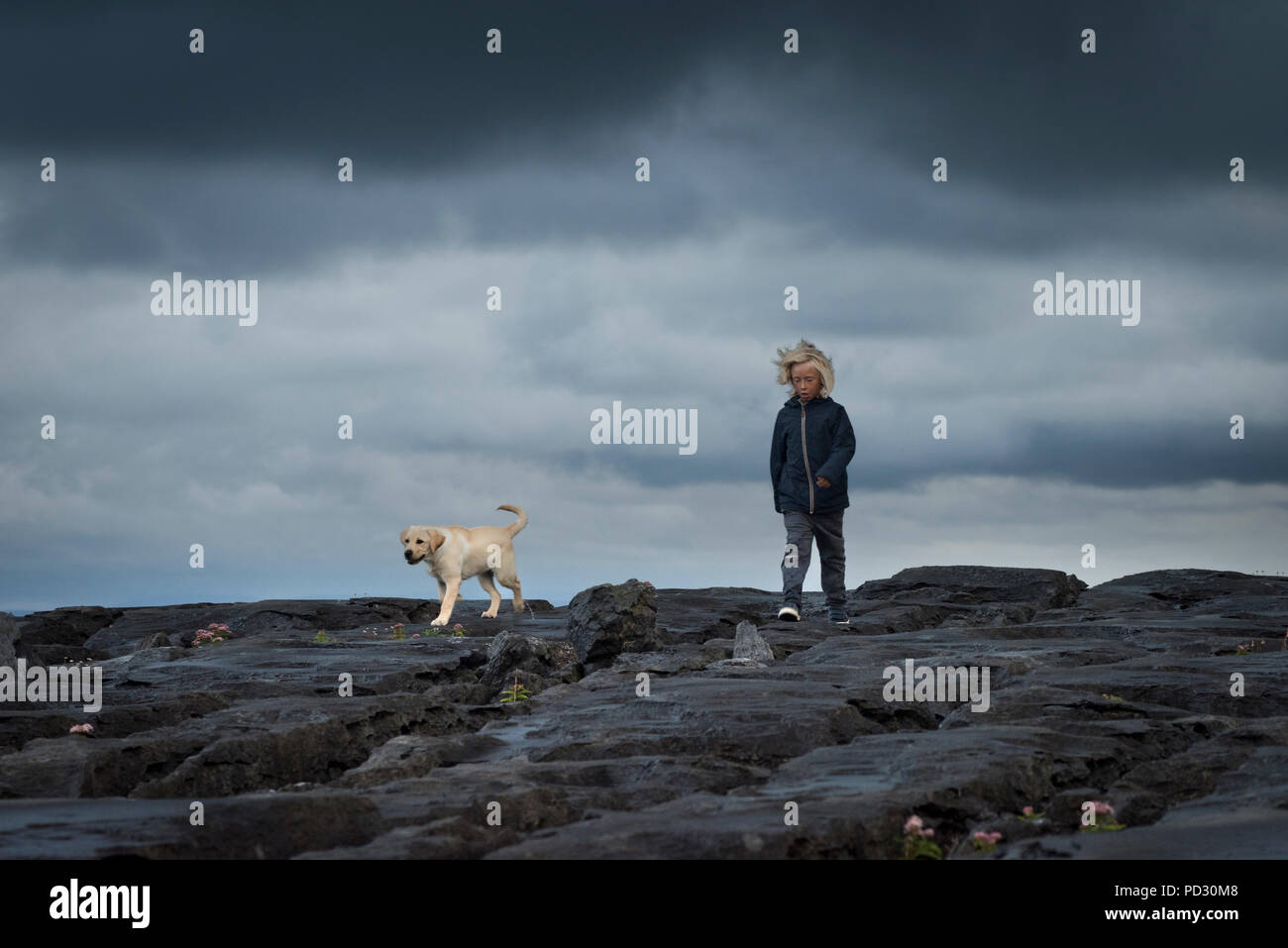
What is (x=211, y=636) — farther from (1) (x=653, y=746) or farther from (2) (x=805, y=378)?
(1) (x=653, y=746)

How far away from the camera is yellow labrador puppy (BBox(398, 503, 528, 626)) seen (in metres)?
17.2

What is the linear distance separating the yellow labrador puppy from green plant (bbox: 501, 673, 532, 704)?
6343 mm

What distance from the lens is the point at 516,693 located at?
10906mm

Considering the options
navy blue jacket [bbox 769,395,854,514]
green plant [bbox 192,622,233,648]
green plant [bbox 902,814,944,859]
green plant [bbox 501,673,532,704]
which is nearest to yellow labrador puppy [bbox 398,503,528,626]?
green plant [bbox 192,622,233,648]

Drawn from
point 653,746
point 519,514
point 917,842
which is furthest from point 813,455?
point 917,842

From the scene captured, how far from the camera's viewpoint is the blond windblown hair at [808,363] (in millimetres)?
16484

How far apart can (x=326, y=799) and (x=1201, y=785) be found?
4748mm

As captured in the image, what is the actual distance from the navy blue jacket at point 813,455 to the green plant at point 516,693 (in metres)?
6.38

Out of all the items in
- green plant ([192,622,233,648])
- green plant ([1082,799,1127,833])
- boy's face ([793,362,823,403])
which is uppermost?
boy's face ([793,362,823,403])

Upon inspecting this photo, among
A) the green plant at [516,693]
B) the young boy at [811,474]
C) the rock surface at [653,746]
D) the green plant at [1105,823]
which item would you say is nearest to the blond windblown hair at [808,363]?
the young boy at [811,474]

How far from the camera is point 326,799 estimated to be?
19.3 feet

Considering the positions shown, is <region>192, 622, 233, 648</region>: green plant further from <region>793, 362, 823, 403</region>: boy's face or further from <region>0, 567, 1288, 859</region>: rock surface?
<region>793, 362, 823, 403</region>: boy's face
